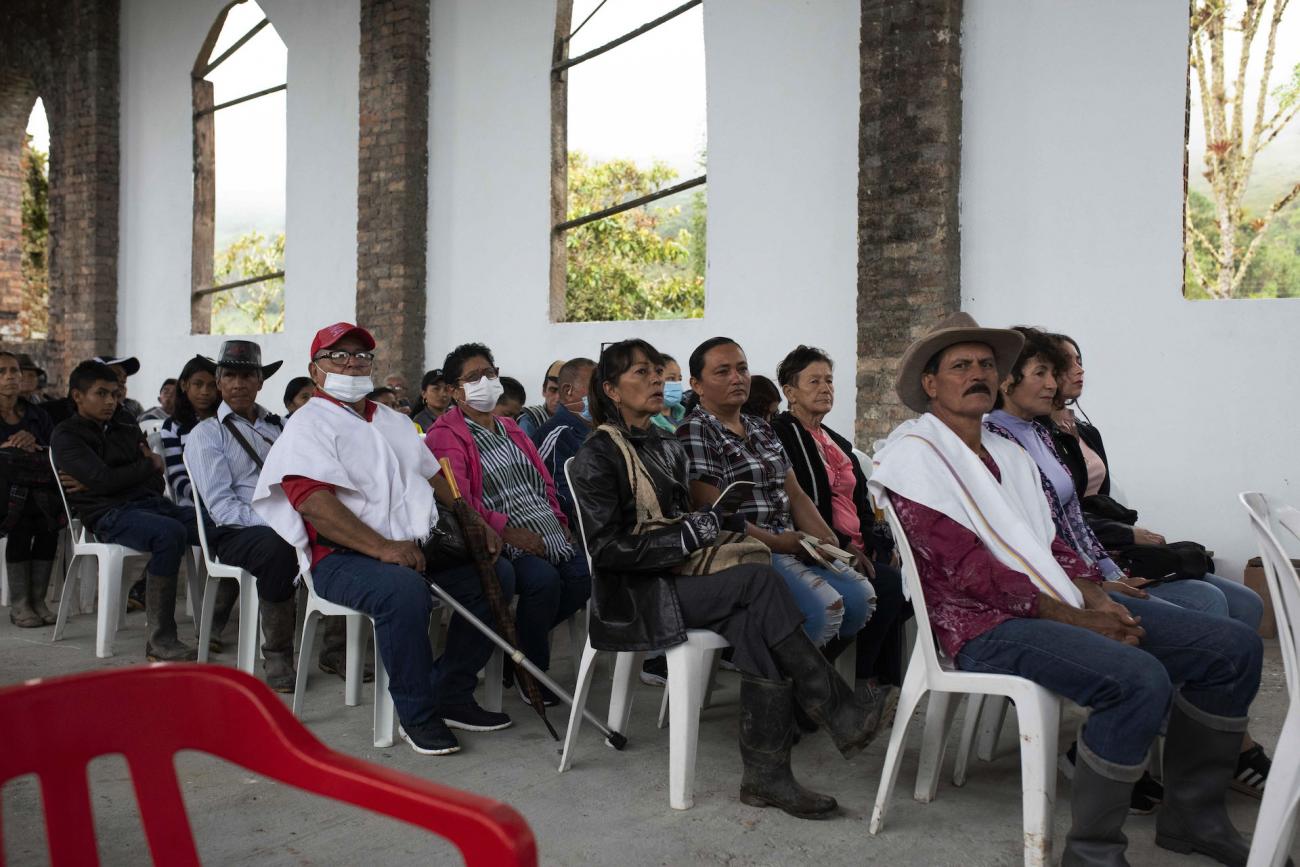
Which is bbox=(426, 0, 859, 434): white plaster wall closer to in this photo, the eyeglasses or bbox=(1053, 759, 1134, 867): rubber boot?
the eyeglasses

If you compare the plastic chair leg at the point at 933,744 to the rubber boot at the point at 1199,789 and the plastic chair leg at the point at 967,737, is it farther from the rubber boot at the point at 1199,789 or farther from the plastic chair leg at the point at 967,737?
the rubber boot at the point at 1199,789

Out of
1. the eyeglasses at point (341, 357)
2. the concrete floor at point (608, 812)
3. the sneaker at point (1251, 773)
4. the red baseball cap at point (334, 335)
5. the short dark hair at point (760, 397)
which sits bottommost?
the concrete floor at point (608, 812)

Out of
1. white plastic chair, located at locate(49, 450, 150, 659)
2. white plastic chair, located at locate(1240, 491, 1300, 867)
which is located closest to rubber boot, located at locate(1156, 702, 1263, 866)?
white plastic chair, located at locate(1240, 491, 1300, 867)

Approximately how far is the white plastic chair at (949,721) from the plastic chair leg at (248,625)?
2323 mm

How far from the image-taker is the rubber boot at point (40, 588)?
Answer: 5.26 metres

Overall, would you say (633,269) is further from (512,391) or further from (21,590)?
(21,590)

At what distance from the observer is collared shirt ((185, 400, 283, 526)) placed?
423 cm

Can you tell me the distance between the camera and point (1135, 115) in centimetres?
547

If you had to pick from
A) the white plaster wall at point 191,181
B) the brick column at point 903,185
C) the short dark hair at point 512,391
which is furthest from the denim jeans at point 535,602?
the white plaster wall at point 191,181

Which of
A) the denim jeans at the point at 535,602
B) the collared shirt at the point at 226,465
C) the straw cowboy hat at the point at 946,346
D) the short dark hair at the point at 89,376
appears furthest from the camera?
the short dark hair at the point at 89,376

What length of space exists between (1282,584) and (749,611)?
1217 millimetres

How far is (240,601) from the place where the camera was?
418cm

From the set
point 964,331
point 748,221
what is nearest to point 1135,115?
point 748,221

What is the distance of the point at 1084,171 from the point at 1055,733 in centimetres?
393
